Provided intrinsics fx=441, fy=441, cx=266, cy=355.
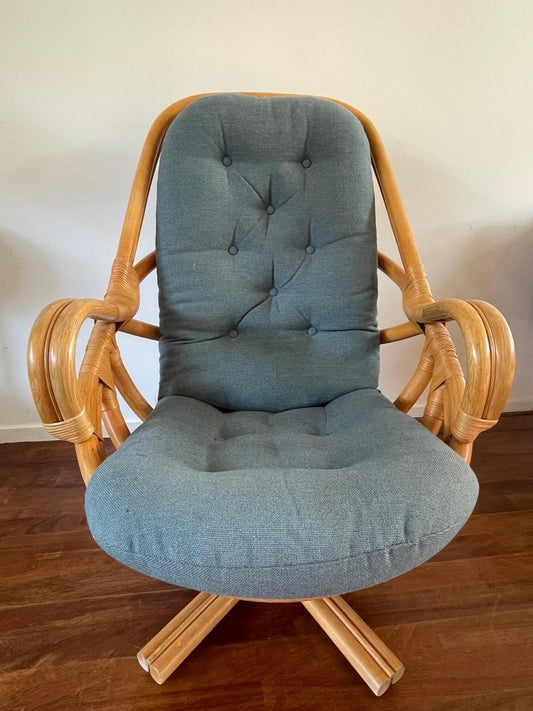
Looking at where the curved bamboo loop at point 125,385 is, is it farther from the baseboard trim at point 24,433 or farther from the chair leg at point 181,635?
the baseboard trim at point 24,433

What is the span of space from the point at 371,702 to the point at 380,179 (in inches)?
39.4

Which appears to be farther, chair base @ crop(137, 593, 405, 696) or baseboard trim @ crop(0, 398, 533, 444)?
baseboard trim @ crop(0, 398, 533, 444)

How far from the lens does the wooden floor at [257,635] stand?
727 millimetres

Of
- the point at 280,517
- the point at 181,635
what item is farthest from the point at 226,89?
the point at 181,635

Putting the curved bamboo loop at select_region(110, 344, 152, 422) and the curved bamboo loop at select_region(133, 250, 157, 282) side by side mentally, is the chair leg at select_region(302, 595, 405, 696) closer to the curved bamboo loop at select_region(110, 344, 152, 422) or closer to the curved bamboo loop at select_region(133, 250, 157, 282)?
the curved bamboo loop at select_region(110, 344, 152, 422)

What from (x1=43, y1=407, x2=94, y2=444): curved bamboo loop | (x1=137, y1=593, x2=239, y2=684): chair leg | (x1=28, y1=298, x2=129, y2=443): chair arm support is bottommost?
(x1=137, y1=593, x2=239, y2=684): chair leg

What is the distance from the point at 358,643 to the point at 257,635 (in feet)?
0.62

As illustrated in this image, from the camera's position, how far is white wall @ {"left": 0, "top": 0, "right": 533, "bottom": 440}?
1.13 meters

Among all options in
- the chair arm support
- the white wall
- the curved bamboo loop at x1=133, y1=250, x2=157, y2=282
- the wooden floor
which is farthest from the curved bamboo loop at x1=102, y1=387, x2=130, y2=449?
the white wall

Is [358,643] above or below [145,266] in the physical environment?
below

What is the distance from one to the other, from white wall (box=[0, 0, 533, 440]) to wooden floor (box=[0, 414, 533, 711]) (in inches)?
26.5

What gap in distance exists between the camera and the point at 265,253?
0.97 meters

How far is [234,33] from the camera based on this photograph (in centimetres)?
114

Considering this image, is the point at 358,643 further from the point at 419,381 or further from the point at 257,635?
the point at 419,381
